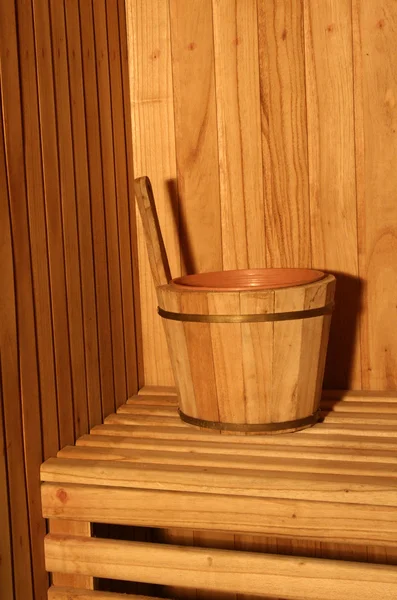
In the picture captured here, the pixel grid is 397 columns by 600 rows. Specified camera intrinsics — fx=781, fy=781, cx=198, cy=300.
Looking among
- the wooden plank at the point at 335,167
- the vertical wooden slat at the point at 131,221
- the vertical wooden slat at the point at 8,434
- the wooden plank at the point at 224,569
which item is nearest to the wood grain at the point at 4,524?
the vertical wooden slat at the point at 8,434

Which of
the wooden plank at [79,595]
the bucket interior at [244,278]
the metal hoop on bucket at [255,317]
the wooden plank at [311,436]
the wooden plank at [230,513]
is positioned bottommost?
the wooden plank at [79,595]

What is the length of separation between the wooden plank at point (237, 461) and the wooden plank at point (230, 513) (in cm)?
9

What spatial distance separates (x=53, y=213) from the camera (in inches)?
72.1

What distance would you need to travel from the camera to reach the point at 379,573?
1463 mm

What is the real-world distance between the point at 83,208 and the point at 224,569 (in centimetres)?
95

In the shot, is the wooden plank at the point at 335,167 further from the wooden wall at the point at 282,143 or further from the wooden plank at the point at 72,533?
the wooden plank at the point at 72,533

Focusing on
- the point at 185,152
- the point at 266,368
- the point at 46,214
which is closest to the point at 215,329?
the point at 266,368

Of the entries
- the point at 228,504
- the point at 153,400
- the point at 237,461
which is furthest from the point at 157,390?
the point at 228,504

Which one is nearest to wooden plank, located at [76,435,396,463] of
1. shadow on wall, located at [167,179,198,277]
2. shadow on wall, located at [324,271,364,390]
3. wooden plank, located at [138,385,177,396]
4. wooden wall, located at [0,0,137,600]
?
wooden wall, located at [0,0,137,600]

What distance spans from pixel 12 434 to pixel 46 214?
20.0 inches

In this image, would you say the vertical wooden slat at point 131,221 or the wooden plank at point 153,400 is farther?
the vertical wooden slat at point 131,221

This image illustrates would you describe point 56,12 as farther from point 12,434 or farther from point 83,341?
point 12,434

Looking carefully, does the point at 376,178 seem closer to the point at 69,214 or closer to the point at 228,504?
the point at 69,214

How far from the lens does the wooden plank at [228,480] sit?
5.01ft
